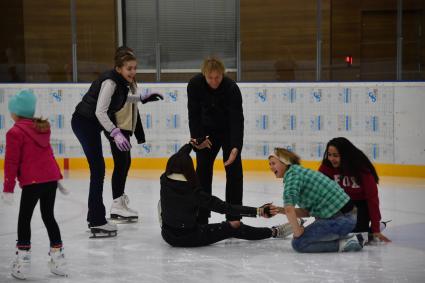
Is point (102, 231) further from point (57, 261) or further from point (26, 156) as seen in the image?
point (26, 156)

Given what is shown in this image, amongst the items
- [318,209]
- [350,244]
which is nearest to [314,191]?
[318,209]

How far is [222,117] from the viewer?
5703 mm

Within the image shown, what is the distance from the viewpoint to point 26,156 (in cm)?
444

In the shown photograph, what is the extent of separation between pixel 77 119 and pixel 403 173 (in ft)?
14.8

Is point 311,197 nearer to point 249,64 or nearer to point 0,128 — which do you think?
point 249,64

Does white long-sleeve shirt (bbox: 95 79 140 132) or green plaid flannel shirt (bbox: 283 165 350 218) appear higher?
white long-sleeve shirt (bbox: 95 79 140 132)

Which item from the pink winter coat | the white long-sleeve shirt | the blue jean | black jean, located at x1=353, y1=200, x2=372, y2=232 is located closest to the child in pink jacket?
the pink winter coat

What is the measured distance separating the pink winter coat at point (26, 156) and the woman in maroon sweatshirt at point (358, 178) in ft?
6.40

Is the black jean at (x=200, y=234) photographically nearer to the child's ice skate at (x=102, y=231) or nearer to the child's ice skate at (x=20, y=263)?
the child's ice skate at (x=102, y=231)

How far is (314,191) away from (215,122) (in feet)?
3.25

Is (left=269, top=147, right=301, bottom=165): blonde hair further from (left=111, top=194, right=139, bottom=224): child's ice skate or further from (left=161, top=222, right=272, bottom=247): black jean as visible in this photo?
(left=111, top=194, right=139, bottom=224): child's ice skate

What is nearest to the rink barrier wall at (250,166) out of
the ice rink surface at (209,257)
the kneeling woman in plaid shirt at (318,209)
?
the ice rink surface at (209,257)

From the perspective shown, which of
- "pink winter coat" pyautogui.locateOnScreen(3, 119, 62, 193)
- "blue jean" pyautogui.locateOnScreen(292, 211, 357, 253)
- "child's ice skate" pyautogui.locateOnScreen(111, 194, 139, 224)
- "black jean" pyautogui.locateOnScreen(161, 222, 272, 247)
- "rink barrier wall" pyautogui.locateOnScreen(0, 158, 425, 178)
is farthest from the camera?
"rink barrier wall" pyautogui.locateOnScreen(0, 158, 425, 178)

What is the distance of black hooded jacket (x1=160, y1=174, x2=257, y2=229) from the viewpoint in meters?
5.14
